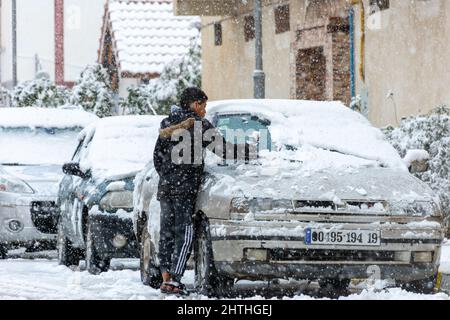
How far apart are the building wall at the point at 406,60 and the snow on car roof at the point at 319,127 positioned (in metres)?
6.84

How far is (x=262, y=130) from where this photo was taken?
458 inches

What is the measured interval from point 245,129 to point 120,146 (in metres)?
3.33

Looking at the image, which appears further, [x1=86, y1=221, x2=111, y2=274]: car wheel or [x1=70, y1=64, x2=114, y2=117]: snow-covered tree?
[x1=70, y1=64, x2=114, y2=117]: snow-covered tree

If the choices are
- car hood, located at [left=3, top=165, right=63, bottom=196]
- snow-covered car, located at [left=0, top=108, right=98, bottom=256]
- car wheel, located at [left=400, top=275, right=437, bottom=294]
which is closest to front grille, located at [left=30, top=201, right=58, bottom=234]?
snow-covered car, located at [left=0, top=108, right=98, bottom=256]

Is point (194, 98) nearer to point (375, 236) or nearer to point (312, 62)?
point (375, 236)

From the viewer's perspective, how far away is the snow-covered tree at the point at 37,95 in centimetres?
3544

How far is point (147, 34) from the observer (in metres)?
42.7

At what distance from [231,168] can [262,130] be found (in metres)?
0.90

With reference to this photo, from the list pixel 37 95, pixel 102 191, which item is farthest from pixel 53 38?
pixel 102 191

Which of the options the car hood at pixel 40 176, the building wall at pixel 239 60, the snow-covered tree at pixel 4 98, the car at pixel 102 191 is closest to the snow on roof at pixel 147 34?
the snow-covered tree at pixel 4 98

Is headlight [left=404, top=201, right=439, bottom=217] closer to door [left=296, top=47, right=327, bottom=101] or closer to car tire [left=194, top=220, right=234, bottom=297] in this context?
car tire [left=194, top=220, right=234, bottom=297]

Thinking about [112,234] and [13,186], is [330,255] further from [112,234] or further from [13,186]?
[13,186]

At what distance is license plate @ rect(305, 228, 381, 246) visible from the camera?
33.4 feet
